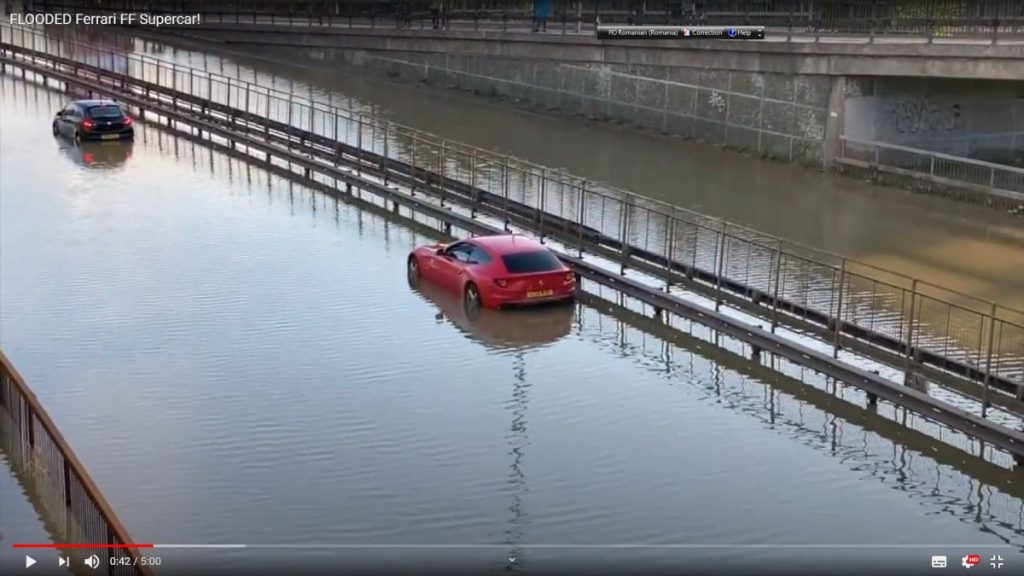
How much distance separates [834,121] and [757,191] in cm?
408

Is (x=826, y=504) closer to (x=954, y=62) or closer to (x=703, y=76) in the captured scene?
(x=954, y=62)

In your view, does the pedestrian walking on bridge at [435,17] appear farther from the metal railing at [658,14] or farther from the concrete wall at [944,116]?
the concrete wall at [944,116]

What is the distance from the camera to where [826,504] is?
17.0 m

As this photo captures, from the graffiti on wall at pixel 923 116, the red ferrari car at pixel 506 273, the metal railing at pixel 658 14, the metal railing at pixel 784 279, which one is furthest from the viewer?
the graffiti on wall at pixel 923 116

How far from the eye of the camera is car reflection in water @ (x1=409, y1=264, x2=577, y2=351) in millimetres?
24359

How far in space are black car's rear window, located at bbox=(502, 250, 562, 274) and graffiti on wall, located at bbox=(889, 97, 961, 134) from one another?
19.0 m

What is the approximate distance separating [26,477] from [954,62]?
92.3ft

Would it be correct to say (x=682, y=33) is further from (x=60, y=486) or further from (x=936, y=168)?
(x=60, y=486)

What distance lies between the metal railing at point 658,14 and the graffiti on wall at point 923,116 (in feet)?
6.79

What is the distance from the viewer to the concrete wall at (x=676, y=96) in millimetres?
42625

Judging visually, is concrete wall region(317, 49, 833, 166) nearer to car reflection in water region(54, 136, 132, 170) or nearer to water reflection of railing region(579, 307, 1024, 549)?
car reflection in water region(54, 136, 132, 170)

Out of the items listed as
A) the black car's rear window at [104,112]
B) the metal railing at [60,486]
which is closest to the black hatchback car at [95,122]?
the black car's rear window at [104,112]

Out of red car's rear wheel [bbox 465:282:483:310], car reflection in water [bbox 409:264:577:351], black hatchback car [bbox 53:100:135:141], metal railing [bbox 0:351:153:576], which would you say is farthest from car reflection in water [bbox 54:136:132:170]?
metal railing [bbox 0:351:153:576]
